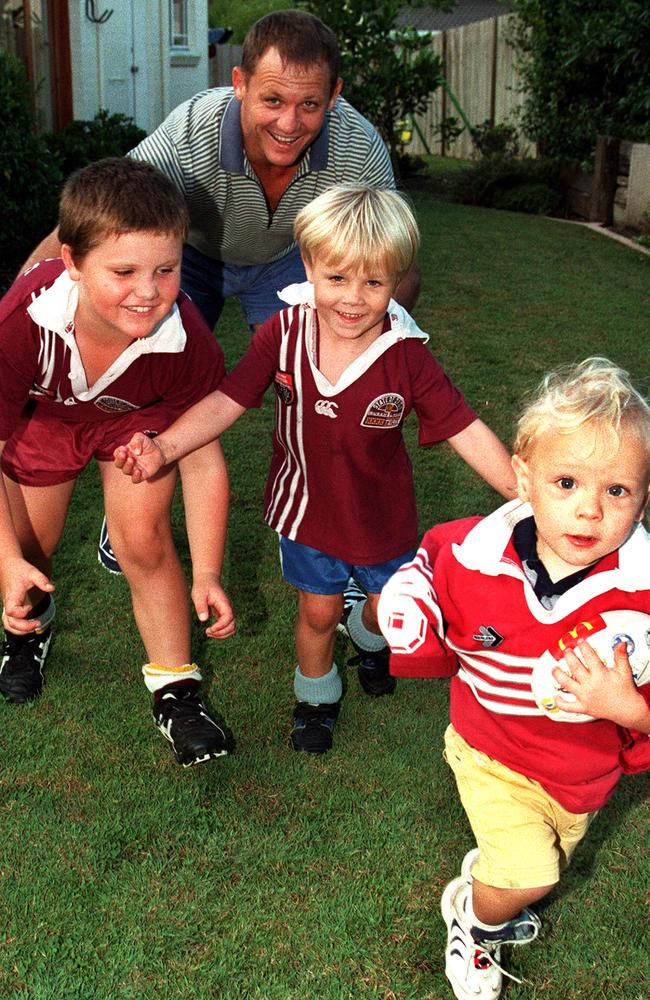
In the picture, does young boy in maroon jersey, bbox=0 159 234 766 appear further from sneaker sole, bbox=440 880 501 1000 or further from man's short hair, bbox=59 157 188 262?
sneaker sole, bbox=440 880 501 1000

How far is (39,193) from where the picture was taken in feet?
26.6

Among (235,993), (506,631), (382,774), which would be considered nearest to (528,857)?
(506,631)

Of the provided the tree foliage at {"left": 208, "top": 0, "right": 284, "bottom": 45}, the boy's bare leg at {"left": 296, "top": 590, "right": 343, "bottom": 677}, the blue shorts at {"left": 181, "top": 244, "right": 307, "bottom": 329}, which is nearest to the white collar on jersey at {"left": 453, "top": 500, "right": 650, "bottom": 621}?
the boy's bare leg at {"left": 296, "top": 590, "right": 343, "bottom": 677}

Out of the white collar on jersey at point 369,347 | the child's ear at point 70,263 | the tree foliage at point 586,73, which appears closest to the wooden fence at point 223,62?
the tree foliage at point 586,73

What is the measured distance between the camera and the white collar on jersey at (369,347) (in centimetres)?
300

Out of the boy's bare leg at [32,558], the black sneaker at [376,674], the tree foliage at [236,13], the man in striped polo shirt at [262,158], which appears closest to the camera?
the boy's bare leg at [32,558]

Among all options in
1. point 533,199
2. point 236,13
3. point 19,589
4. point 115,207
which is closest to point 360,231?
point 115,207

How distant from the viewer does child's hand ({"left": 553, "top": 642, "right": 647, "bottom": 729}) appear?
209cm

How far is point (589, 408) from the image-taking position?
7.04 ft

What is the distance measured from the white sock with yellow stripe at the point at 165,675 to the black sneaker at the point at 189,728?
31 millimetres

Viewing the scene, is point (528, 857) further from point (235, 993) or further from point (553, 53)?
point (553, 53)

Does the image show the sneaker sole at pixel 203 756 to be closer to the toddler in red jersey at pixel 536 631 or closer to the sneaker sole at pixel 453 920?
the sneaker sole at pixel 453 920

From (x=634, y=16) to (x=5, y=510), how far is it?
11.4 m

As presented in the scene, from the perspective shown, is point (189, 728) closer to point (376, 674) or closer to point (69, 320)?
point (376, 674)
